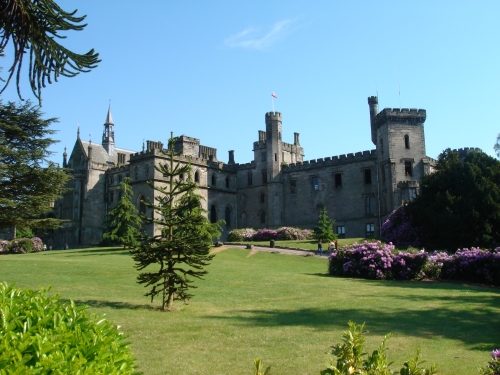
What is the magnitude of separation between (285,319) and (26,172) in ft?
42.6

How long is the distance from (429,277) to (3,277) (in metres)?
17.7

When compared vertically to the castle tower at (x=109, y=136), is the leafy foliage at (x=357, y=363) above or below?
below

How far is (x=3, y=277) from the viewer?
20109 mm

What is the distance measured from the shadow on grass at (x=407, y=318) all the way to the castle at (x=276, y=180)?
34119 millimetres

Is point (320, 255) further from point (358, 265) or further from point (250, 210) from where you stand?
point (250, 210)

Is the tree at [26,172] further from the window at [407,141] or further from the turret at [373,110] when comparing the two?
the turret at [373,110]

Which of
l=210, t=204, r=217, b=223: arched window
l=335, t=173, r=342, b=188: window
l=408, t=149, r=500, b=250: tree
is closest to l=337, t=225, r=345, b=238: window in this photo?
l=335, t=173, r=342, b=188: window

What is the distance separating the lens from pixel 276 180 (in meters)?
58.3

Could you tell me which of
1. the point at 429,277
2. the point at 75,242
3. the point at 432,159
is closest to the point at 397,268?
the point at 429,277

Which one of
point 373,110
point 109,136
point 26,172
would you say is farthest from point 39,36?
point 109,136

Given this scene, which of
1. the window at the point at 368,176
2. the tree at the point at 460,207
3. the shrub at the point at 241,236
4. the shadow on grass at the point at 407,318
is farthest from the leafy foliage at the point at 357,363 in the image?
the window at the point at 368,176

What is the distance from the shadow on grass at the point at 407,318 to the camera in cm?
1041

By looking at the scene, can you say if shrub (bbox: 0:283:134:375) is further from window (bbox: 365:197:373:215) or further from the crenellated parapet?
window (bbox: 365:197:373:215)

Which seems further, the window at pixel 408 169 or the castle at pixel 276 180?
the castle at pixel 276 180
